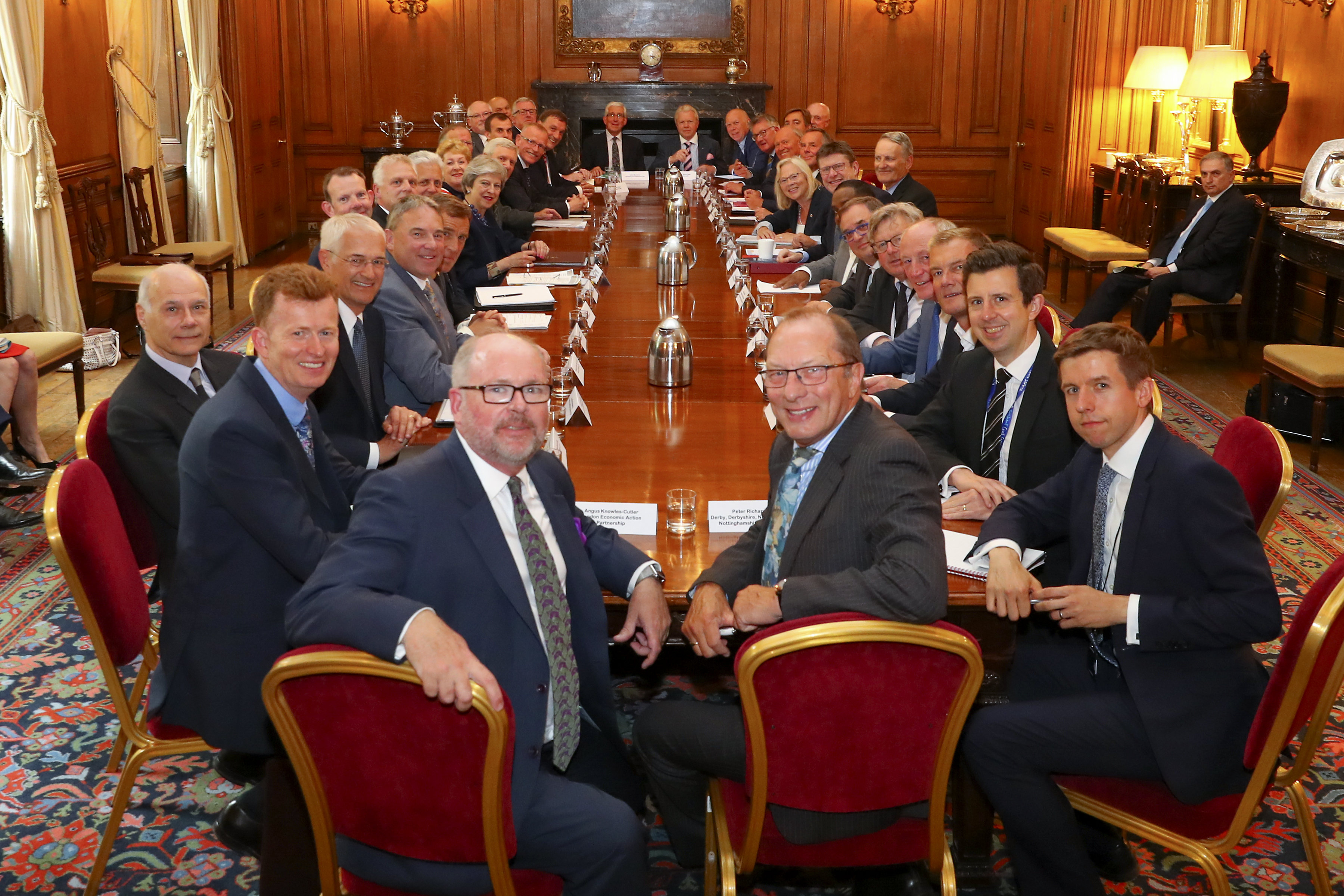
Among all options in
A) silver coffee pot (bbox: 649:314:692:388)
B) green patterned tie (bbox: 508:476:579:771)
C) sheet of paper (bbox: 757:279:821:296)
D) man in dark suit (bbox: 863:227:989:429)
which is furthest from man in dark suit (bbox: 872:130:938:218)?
green patterned tie (bbox: 508:476:579:771)

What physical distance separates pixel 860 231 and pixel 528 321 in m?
1.60


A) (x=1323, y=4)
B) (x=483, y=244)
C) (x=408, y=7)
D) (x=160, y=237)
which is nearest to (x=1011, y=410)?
(x=483, y=244)

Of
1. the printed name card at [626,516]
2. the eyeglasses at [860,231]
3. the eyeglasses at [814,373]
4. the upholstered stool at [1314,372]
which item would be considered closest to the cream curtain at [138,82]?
the eyeglasses at [860,231]

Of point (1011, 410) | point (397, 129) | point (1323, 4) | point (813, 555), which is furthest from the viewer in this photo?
point (397, 129)

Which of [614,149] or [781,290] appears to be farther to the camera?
[614,149]

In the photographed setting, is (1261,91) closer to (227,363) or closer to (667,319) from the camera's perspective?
(667,319)

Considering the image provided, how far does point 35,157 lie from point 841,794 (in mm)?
6944

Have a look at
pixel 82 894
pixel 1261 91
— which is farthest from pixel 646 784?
pixel 1261 91

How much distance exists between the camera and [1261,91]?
26.7 ft

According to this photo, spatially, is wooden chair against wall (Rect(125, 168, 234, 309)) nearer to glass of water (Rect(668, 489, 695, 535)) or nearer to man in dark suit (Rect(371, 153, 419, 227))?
man in dark suit (Rect(371, 153, 419, 227))

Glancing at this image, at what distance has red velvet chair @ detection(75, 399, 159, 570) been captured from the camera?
3.13 metres

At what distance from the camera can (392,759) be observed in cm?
190

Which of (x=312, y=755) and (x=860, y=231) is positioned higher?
(x=860, y=231)

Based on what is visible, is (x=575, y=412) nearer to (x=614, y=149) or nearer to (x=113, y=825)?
(x=113, y=825)
